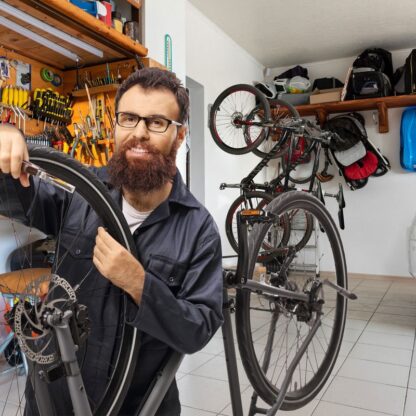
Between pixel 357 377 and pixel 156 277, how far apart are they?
6.00ft

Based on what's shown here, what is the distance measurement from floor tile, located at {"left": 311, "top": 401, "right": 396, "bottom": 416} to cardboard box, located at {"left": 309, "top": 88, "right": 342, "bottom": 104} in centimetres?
397

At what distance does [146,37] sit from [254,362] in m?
2.03

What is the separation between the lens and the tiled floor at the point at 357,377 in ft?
Result: 6.36

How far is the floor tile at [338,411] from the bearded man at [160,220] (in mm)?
1124

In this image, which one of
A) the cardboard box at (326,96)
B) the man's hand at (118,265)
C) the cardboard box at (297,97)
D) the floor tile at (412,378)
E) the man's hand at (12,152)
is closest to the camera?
the man's hand at (12,152)

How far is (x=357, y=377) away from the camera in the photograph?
89.9 inches

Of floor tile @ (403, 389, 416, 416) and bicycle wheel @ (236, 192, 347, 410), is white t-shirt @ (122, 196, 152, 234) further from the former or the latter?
floor tile @ (403, 389, 416, 416)

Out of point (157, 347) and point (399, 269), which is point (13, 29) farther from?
point (399, 269)

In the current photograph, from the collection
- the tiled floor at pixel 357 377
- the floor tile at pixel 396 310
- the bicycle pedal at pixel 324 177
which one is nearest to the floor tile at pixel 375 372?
the tiled floor at pixel 357 377

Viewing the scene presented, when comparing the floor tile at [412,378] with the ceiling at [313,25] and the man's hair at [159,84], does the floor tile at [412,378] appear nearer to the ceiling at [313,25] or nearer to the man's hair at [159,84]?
the man's hair at [159,84]

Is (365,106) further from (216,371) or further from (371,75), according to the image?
(216,371)

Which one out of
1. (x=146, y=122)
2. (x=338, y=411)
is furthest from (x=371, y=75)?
(x=146, y=122)

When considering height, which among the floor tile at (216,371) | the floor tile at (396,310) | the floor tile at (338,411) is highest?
the floor tile at (338,411)

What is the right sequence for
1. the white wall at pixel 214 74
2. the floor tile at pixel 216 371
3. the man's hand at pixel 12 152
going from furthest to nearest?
1. the white wall at pixel 214 74
2. the floor tile at pixel 216 371
3. the man's hand at pixel 12 152
